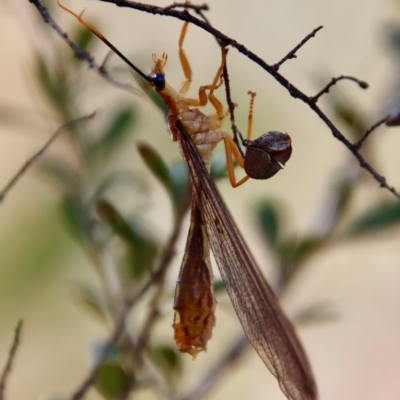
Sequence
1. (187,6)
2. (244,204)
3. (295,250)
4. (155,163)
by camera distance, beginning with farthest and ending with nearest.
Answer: (244,204) → (295,250) → (155,163) → (187,6)

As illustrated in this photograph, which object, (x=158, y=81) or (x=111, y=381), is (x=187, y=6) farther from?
(x=111, y=381)

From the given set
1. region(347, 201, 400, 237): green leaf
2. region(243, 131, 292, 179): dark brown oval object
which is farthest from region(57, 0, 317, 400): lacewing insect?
region(347, 201, 400, 237): green leaf

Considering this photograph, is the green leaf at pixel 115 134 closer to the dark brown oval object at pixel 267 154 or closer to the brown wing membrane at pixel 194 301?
the brown wing membrane at pixel 194 301

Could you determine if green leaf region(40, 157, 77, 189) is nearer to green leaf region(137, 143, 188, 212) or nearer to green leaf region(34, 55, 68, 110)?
green leaf region(34, 55, 68, 110)

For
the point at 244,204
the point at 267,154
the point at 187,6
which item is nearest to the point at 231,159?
the point at 267,154

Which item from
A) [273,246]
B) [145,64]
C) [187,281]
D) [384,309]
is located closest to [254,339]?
[187,281]

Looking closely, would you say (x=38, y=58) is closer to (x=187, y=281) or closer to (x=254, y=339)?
(x=187, y=281)
